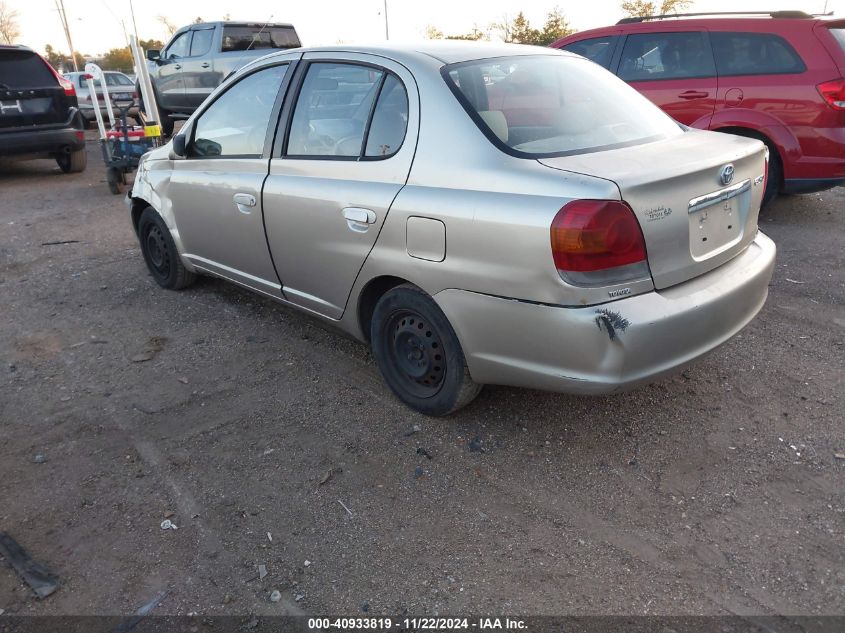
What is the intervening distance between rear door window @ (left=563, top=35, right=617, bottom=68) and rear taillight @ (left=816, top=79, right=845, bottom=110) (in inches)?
85.1

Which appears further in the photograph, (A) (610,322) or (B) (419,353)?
(B) (419,353)

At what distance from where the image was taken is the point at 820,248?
18.3 ft

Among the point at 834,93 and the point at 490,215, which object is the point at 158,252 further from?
the point at 834,93

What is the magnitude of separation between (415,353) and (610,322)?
3.50 feet

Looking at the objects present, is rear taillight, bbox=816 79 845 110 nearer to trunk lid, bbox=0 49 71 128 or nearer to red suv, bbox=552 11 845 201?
red suv, bbox=552 11 845 201

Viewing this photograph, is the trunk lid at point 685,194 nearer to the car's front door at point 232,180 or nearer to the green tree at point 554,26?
the car's front door at point 232,180

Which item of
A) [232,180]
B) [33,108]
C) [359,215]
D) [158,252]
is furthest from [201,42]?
[359,215]

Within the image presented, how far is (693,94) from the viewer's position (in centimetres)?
645

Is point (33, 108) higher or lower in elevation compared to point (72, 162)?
higher

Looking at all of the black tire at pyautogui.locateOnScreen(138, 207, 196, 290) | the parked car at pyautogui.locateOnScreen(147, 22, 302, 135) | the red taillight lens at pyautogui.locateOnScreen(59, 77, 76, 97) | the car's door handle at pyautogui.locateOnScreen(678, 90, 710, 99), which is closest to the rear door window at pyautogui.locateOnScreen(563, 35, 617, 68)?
the car's door handle at pyautogui.locateOnScreen(678, 90, 710, 99)

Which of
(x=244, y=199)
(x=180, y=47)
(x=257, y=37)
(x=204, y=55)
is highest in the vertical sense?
(x=257, y=37)

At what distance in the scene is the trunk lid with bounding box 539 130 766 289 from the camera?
2.52m

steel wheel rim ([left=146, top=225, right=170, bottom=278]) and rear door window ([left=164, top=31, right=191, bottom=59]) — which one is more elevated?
rear door window ([left=164, top=31, right=191, bottom=59])

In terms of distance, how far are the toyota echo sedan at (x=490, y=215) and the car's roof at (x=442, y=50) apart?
0.05ft
